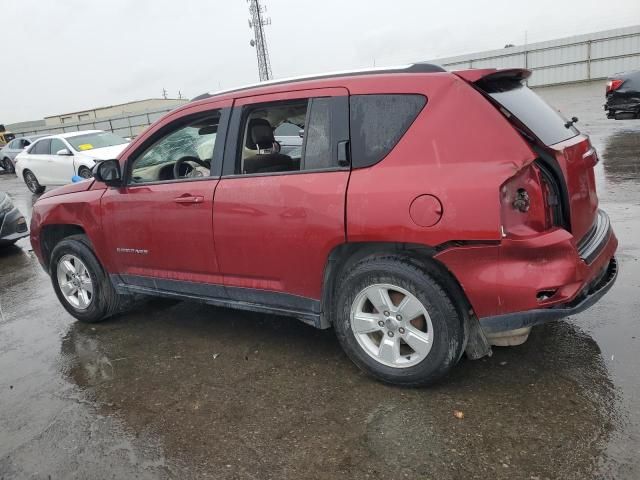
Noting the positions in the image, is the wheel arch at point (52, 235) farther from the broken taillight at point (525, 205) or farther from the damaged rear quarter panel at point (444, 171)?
the broken taillight at point (525, 205)

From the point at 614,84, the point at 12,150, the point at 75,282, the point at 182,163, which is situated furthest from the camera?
the point at 12,150

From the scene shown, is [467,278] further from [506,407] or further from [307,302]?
[307,302]

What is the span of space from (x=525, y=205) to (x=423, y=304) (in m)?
0.73

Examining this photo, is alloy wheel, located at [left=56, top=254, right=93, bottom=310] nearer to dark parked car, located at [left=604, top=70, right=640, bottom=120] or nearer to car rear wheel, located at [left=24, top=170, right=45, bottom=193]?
A: car rear wheel, located at [left=24, top=170, right=45, bottom=193]

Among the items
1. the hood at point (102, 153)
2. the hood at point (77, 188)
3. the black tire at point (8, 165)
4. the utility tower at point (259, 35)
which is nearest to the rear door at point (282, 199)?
the hood at point (77, 188)

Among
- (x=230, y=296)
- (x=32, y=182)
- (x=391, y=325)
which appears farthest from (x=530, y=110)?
(x=32, y=182)

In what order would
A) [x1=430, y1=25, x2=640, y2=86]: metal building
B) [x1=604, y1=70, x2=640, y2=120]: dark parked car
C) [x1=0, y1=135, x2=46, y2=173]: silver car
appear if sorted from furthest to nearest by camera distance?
[x1=430, y1=25, x2=640, y2=86]: metal building → [x1=0, y1=135, x2=46, y2=173]: silver car → [x1=604, y1=70, x2=640, y2=120]: dark parked car

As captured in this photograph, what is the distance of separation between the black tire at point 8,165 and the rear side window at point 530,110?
2562cm

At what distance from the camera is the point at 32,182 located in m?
15.3

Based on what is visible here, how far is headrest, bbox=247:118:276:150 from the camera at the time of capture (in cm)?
367

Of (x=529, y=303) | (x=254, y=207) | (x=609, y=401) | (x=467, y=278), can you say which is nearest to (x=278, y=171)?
(x=254, y=207)

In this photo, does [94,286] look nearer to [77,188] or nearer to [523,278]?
[77,188]

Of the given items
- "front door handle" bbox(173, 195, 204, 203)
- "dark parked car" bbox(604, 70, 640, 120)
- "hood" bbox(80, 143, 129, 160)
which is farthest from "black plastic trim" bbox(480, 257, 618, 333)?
"dark parked car" bbox(604, 70, 640, 120)

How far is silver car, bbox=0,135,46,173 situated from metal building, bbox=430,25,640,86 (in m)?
20.0
